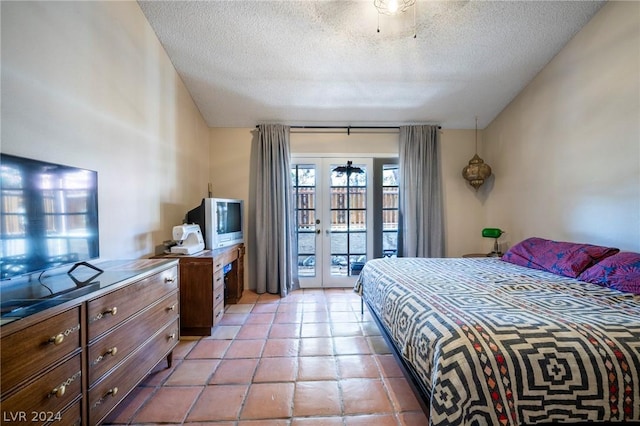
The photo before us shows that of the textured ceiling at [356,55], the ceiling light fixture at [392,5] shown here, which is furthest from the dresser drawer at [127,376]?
the ceiling light fixture at [392,5]

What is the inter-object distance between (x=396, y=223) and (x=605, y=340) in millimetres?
2858

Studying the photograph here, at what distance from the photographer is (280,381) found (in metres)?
1.71

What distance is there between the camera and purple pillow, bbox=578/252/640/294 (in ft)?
5.22

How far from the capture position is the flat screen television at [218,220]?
2.70 meters

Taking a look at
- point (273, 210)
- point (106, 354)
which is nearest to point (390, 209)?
point (273, 210)

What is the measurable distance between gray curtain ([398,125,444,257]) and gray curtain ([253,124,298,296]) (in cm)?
169

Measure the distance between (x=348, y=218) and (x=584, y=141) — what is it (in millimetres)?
2622

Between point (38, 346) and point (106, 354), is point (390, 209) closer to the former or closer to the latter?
point (106, 354)

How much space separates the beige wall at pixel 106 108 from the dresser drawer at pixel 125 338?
65cm

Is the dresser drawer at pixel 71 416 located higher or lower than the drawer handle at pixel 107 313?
lower

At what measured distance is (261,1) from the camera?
2.09 metres

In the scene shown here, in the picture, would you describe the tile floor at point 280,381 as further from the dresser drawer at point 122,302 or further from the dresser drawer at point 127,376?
the dresser drawer at point 122,302

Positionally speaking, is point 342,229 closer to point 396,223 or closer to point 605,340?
point 396,223

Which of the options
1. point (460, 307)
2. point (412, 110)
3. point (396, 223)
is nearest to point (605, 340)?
point (460, 307)
